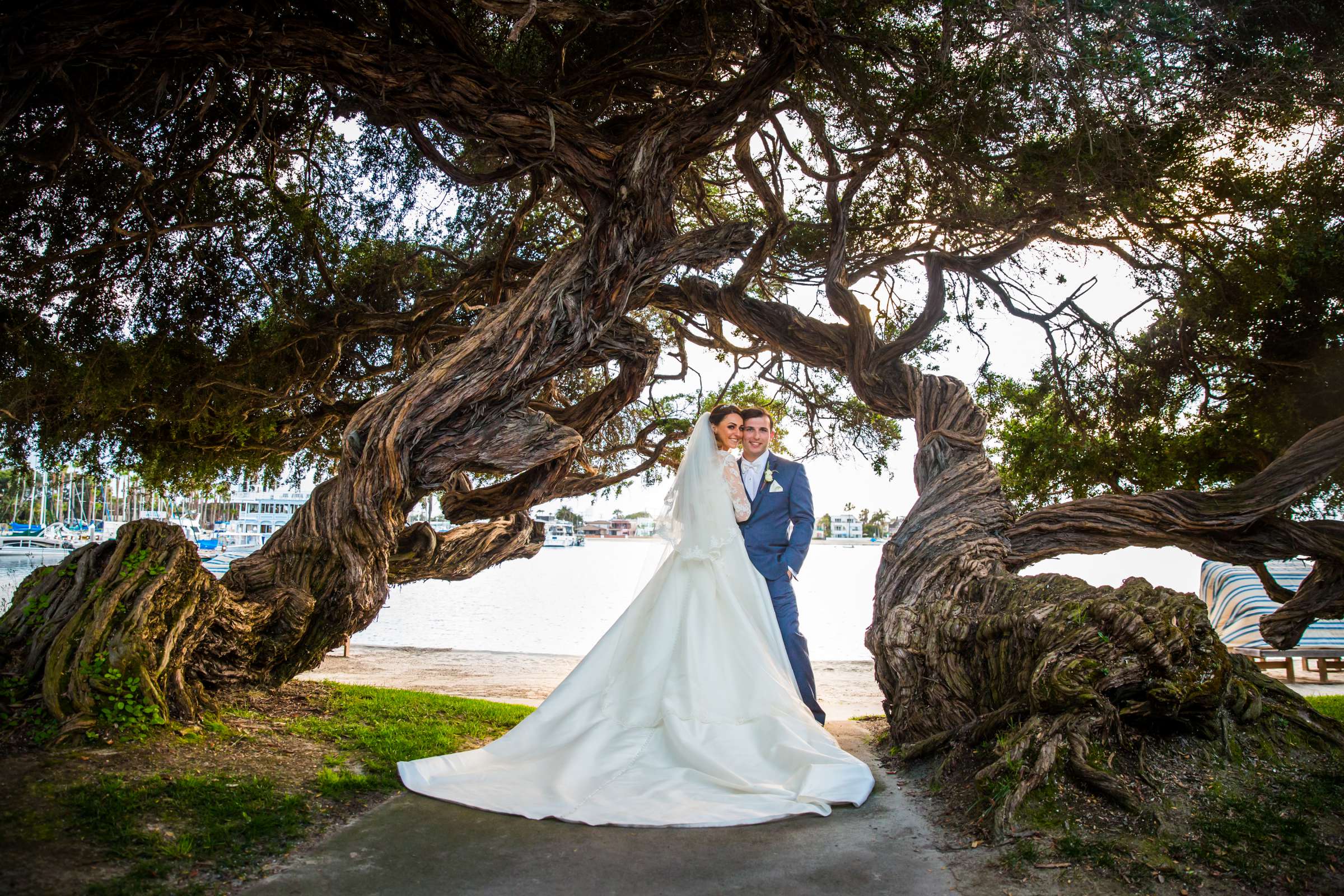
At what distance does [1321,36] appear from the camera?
17.4ft

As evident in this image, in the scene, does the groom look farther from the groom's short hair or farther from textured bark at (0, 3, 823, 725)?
textured bark at (0, 3, 823, 725)

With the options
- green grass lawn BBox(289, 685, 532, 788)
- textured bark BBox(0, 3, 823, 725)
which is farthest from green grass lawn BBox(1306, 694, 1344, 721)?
green grass lawn BBox(289, 685, 532, 788)

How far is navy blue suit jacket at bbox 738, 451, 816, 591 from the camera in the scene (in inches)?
214

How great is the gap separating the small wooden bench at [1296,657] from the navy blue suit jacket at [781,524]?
21.0 feet

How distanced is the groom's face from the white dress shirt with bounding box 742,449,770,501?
0.04m

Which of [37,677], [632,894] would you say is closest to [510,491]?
[37,677]

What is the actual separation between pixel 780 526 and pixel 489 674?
6.85 meters

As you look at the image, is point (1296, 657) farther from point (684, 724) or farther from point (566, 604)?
point (566, 604)

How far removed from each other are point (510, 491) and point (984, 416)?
3.87 m

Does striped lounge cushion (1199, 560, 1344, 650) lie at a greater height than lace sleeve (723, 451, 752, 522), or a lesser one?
lesser

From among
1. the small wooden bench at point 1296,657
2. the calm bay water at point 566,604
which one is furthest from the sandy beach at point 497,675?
the calm bay water at point 566,604

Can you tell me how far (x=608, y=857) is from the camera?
3.35 metres

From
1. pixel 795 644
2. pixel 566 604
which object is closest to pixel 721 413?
pixel 795 644

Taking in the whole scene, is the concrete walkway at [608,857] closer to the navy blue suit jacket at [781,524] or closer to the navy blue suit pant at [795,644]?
the navy blue suit pant at [795,644]
